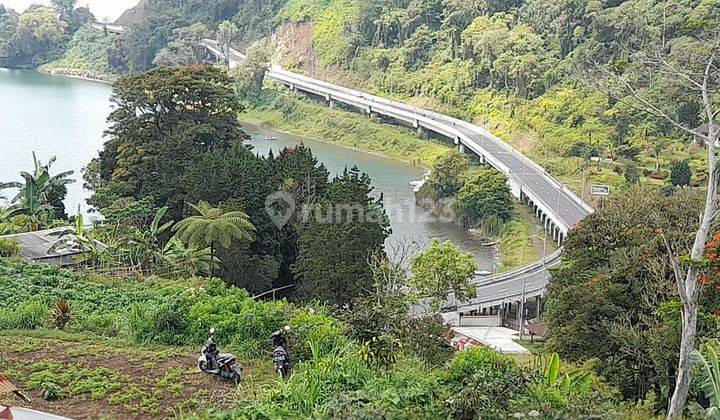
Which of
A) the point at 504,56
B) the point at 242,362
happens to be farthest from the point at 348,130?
the point at 242,362

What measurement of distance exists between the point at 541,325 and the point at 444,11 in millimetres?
42421

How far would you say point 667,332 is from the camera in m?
12.9

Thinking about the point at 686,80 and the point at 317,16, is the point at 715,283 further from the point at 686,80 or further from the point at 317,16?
the point at 317,16

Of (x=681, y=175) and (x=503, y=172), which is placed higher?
(x=681, y=175)

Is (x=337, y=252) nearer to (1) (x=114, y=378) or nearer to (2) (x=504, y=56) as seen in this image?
(1) (x=114, y=378)

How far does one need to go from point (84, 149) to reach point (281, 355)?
143 feet

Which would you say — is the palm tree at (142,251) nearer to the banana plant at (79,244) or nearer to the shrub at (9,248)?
the banana plant at (79,244)

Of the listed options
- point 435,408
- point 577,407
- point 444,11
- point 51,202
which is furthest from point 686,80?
point 444,11

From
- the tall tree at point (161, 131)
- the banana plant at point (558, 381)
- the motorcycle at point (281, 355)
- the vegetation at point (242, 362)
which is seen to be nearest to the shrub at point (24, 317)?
the vegetation at point (242, 362)

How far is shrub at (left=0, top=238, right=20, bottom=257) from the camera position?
725 inches

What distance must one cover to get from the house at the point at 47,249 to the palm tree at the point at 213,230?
2.29 m

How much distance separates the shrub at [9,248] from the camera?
18.4m

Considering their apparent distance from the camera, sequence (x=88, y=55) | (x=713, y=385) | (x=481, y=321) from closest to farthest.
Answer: (x=713, y=385), (x=481, y=321), (x=88, y=55)

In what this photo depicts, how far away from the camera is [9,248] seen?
18.6 m
